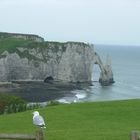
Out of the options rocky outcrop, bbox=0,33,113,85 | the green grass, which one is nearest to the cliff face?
rocky outcrop, bbox=0,33,113,85

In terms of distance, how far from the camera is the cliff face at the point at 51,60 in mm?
127562

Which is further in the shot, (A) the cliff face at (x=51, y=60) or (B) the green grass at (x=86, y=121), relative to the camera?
(A) the cliff face at (x=51, y=60)

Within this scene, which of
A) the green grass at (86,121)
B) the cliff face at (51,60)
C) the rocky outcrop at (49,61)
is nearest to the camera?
the green grass at (86,121)

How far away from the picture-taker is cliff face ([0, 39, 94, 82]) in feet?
419

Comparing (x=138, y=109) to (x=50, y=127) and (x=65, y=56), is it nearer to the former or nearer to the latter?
(x=50, y=127)

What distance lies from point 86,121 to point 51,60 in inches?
4252

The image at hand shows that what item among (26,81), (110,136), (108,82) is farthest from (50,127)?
(108,82)

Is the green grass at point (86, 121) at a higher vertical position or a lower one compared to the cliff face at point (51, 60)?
higher

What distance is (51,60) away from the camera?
431 feet

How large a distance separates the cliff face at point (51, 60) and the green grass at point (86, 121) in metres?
99.0

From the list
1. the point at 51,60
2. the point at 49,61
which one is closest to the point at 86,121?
the point at 49,61

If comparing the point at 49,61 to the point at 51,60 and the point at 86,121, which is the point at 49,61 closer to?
the point at 51,60

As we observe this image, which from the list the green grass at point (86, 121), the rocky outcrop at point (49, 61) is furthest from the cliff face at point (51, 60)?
the green grass at point (86, 121)

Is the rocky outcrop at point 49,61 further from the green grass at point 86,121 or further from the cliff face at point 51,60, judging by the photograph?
the green grass at point 86,121
